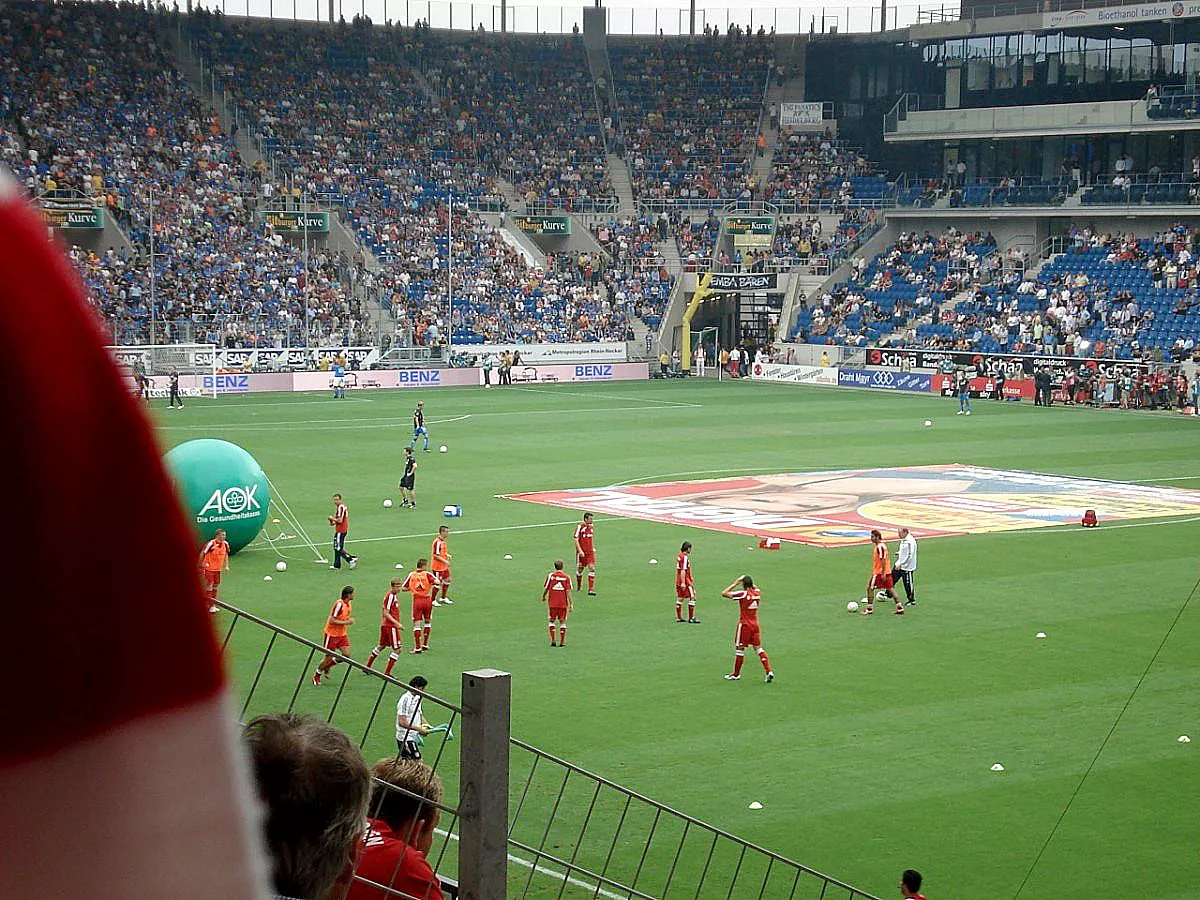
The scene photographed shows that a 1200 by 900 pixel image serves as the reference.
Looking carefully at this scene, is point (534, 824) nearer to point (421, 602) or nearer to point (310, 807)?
point (421, 602)

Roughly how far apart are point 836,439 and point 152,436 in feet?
155

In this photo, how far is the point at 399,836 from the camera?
4.84 metres

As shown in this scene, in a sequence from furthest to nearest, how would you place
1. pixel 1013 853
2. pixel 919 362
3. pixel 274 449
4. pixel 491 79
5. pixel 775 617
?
pixel 491 79 < pixel 919 362 < pixel 274 449 < pixel 775 617 < pixel 1013 853

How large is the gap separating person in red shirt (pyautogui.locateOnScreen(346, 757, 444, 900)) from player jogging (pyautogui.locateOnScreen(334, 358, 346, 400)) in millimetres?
56080

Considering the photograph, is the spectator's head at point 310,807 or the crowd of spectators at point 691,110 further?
the crowd of spectators at point 691,110

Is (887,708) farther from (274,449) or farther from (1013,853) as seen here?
(274,449)

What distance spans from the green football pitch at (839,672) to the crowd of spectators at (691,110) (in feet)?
143

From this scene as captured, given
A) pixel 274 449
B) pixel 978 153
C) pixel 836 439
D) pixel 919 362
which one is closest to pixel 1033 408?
pixel 919 362

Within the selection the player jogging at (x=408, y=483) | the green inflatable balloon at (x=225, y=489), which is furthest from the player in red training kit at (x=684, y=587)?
the player jogging at (x=408, y=483)

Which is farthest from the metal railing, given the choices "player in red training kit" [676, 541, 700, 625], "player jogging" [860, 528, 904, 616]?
"player jogging" [860, 528, 904, 616]

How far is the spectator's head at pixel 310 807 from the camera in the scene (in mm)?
2236

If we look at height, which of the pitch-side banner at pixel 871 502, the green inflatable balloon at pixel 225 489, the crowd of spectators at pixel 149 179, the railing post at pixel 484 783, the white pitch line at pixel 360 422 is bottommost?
the pitch-side banner at pixel 871 502

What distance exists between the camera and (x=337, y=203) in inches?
2869

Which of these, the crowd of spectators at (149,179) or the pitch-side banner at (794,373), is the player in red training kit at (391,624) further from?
the pitch-side banner at (794,373)
